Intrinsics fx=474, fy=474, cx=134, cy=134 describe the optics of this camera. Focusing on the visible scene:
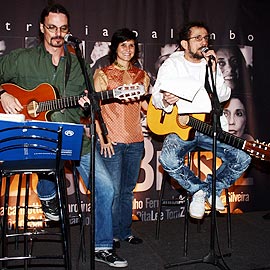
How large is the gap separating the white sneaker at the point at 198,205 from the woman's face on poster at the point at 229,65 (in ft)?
5.42

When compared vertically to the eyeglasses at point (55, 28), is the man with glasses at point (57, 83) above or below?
below

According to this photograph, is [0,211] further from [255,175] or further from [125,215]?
[255,175]

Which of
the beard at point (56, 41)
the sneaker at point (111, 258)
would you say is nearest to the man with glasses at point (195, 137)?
the sneaker at point (111, 258)

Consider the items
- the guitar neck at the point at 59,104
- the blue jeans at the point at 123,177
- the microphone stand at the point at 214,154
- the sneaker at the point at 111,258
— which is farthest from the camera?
the blue jeans at the point at 123,177

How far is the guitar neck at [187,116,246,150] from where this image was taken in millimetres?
3143

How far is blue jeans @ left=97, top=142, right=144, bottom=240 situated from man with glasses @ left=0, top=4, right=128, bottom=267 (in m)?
0.34

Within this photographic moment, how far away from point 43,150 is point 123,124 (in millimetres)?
931

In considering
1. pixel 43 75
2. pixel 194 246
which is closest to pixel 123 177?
pixel 194 246

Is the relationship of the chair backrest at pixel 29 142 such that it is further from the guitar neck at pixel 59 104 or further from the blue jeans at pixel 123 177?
the blue jeans at pixel 123 177

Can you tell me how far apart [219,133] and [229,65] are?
188 cm

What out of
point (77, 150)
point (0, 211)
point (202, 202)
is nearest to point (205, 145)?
point (202, 202)

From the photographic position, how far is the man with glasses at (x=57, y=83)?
318cm

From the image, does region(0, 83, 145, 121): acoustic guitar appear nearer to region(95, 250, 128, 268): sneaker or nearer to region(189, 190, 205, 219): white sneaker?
region(189, 190, 205, 219): white sneaker

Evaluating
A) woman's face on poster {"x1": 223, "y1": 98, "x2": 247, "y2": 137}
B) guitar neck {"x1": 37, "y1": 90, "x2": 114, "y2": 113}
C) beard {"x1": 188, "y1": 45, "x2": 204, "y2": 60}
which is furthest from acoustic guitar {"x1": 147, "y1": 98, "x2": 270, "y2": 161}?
woman's face on poster {"x1": 223, "y1": 98, "x2": 247, "y2": 137}
